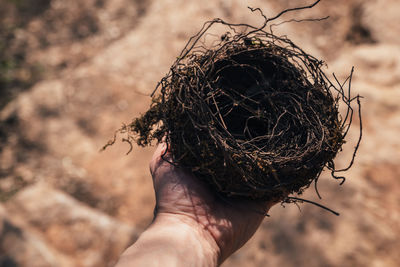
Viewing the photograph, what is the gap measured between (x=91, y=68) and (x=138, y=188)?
157 cm

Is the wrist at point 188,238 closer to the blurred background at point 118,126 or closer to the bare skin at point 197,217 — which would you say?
the bare skin at point 197,217

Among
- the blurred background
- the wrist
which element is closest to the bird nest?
the wrist

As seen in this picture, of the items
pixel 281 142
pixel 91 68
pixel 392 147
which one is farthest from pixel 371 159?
pixel 91 68

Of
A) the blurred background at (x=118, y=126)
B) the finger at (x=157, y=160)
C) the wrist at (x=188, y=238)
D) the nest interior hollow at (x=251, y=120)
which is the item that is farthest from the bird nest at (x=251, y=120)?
the blurred background at (x=118, y=126)

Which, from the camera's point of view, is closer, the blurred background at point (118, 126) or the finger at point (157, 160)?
the finger at point (157, 160)

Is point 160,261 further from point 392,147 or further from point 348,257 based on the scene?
point 392,147

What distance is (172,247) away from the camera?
1608 millimetres

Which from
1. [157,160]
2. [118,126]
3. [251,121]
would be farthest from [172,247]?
[118,126]

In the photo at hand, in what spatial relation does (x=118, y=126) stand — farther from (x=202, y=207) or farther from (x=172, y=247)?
(x=172, y=247)

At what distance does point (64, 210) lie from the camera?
3377mm

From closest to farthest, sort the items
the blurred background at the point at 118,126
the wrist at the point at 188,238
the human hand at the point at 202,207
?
1. the wrist at the point at 188,238
2. the human hand at the point at 202,207
3. the blurred background at the point at 118,126

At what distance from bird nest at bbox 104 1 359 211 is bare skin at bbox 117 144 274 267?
0.08 meters

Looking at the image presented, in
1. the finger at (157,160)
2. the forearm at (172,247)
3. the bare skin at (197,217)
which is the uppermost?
the finger at (157,160)

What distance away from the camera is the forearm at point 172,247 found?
1.51 m
